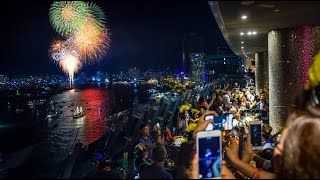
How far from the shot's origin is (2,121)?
96.7 meters

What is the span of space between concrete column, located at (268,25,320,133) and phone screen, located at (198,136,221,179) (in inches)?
246

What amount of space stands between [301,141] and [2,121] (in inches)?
4115

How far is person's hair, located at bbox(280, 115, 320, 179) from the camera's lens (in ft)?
8.07

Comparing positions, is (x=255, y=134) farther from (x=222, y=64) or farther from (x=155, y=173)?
(x=222, y=64)

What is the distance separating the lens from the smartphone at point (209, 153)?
9.27 feet

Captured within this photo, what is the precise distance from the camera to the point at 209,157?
9.50 feet

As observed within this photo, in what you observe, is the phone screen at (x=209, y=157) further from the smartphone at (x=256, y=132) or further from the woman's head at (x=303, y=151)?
the smartphone at (x=256, y=132)

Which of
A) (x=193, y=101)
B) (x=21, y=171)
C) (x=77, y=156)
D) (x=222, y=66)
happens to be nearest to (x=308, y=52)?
(x=77, y=156)

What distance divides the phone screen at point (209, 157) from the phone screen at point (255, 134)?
2770 millimetres

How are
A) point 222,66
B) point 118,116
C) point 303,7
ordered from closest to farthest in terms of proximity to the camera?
point 303,7 → point 118,116 → point 222,66

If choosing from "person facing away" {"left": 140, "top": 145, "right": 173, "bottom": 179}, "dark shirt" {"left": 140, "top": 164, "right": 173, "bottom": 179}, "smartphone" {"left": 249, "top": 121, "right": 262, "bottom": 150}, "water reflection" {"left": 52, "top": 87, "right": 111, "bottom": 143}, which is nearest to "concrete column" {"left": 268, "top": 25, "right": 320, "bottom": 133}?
"smartphone" {"left": 249, "top": 121, "right": 262, "bottom": 150}

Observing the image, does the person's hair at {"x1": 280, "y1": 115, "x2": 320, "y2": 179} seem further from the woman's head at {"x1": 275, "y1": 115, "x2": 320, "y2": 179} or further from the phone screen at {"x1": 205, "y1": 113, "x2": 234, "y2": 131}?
the phone screen at {"x1": 205, "y1": 113, "x2": 234, "y2": 131}

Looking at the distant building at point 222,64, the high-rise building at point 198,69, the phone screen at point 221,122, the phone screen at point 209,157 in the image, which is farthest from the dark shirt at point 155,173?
the distant building at point 222,64

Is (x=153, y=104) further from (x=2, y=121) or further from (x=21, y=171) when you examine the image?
(x=2, y=121)
